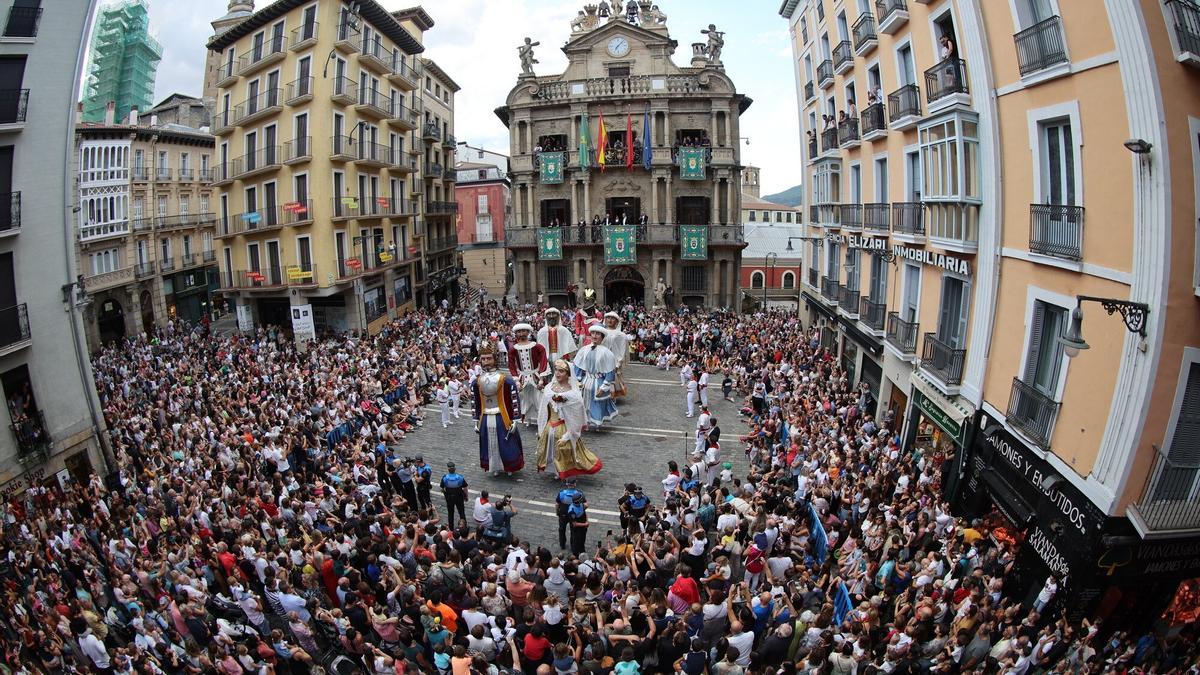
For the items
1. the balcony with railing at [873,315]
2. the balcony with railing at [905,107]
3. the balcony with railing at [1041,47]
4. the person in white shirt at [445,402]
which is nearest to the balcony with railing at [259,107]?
the person in white shirt at [445,402]

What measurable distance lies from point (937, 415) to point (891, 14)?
9307 mm

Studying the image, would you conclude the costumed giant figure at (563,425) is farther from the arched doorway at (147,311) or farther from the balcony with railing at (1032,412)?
the arched doorway at (147,311)

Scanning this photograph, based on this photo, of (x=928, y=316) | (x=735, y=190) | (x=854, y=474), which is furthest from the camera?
(x=735, y=190)

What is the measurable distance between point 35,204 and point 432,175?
28.0 meters

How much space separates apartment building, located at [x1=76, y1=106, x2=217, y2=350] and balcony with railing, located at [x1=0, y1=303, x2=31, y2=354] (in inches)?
796

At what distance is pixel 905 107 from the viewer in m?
15.3

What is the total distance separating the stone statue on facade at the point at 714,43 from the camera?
36938 millimetres

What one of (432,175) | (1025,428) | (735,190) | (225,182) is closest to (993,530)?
(1025,428)

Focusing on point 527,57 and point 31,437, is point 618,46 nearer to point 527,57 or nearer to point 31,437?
point 527,57

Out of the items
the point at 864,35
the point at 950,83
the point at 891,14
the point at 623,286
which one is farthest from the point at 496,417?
the point at 623,286

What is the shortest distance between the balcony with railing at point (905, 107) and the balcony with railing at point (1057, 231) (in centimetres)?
476

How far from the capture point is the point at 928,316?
1508 cm

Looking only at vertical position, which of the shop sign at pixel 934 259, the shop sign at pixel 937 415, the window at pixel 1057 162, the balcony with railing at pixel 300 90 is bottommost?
the shop sign at pixel 937 415

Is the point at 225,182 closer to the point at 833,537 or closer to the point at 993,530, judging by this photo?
the point at 833,537
